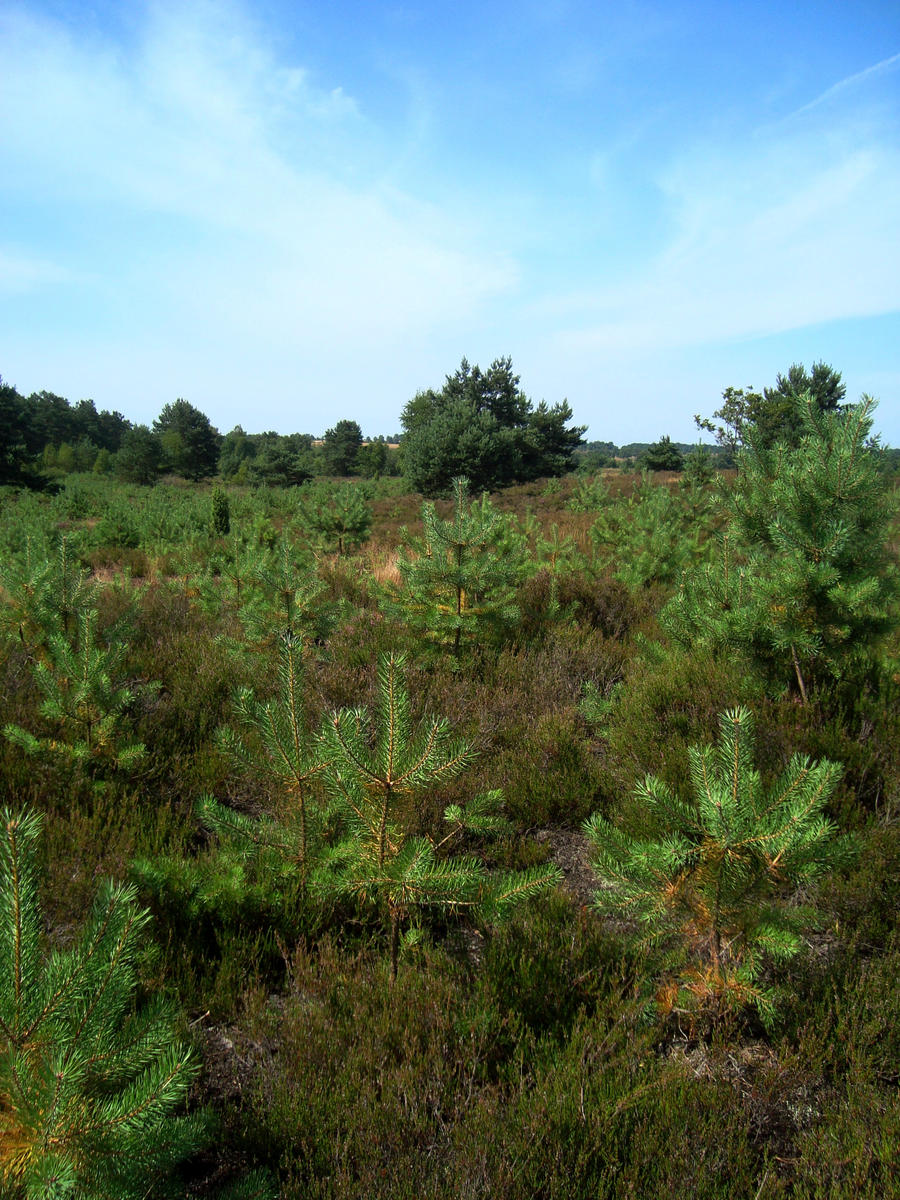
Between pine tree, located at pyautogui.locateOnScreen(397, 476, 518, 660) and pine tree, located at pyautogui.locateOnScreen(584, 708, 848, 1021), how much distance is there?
2890 millimetres

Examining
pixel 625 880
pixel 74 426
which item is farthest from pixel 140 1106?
pixel 74 426

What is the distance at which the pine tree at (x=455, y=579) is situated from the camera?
15.4ft

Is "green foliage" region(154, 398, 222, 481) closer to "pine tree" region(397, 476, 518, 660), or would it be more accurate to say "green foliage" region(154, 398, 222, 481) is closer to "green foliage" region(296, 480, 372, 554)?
"green foliage" region(296, 480, 372, 554)

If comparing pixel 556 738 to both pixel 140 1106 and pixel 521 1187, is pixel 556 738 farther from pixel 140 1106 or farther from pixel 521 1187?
pixel 140 1106

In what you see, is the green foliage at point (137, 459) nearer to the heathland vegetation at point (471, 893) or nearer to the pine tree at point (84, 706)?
the heathland vegetation at point (471, 893)

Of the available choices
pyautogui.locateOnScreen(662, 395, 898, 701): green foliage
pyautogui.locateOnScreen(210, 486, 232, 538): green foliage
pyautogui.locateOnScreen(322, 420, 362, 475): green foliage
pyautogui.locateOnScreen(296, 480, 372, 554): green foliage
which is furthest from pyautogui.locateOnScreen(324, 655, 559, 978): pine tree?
pyautogui.locateOnScreen(322, 420, 362, 475): green foliage

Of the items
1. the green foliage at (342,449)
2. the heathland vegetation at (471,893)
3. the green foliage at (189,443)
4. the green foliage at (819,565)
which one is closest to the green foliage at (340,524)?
the heathland vegetation at (471,893)

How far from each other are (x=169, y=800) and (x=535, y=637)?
366 centimetres

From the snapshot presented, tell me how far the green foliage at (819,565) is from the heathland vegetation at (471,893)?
0.8 inches

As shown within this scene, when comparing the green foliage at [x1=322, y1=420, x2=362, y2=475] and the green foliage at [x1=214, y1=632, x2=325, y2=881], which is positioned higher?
the green foliage at [x1=322, y1=420, x2=362, y2=475]

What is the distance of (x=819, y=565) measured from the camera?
3.27 m

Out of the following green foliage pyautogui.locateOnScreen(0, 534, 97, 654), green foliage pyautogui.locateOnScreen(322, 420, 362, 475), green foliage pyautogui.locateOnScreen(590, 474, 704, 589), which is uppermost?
green foliage pyautogui.locateOnScreen(322, 420, 362, 475)

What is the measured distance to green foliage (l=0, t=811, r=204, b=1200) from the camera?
1.05m

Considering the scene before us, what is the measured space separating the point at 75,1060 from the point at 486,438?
26.9 meters
